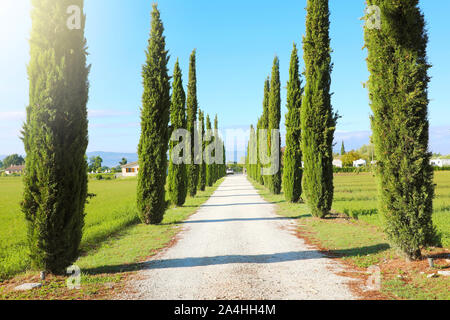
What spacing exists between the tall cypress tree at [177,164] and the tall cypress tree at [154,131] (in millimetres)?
4860

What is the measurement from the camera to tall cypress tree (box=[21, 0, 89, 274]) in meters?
5.35

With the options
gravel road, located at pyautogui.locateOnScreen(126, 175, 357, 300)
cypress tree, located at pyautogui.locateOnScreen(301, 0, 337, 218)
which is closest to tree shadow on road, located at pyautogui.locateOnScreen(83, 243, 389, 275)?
gravel road, located at pyautogui.locateOnScreen(126, 175, 357, 300)

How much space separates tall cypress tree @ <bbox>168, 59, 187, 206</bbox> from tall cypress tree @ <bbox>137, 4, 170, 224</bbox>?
4.86 metres

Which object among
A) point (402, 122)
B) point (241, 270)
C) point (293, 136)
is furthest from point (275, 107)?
point (241, 270)

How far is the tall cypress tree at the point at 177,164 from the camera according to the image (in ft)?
53.0

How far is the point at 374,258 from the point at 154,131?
850 cm

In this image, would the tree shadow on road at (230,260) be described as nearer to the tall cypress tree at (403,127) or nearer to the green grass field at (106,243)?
the green grass field at (106,243)

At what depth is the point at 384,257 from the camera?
20.4 feet

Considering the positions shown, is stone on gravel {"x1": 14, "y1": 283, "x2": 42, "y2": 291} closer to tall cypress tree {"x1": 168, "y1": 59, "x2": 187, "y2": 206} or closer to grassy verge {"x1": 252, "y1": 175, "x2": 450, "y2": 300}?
grassy verge {"x1": 252, "y1": 175, "x2": 450, "y2": 300}

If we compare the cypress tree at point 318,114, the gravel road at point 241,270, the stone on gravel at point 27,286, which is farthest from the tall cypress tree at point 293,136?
the stone on gravel at point 27,286

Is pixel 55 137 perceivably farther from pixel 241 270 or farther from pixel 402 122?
pixel 402 122
